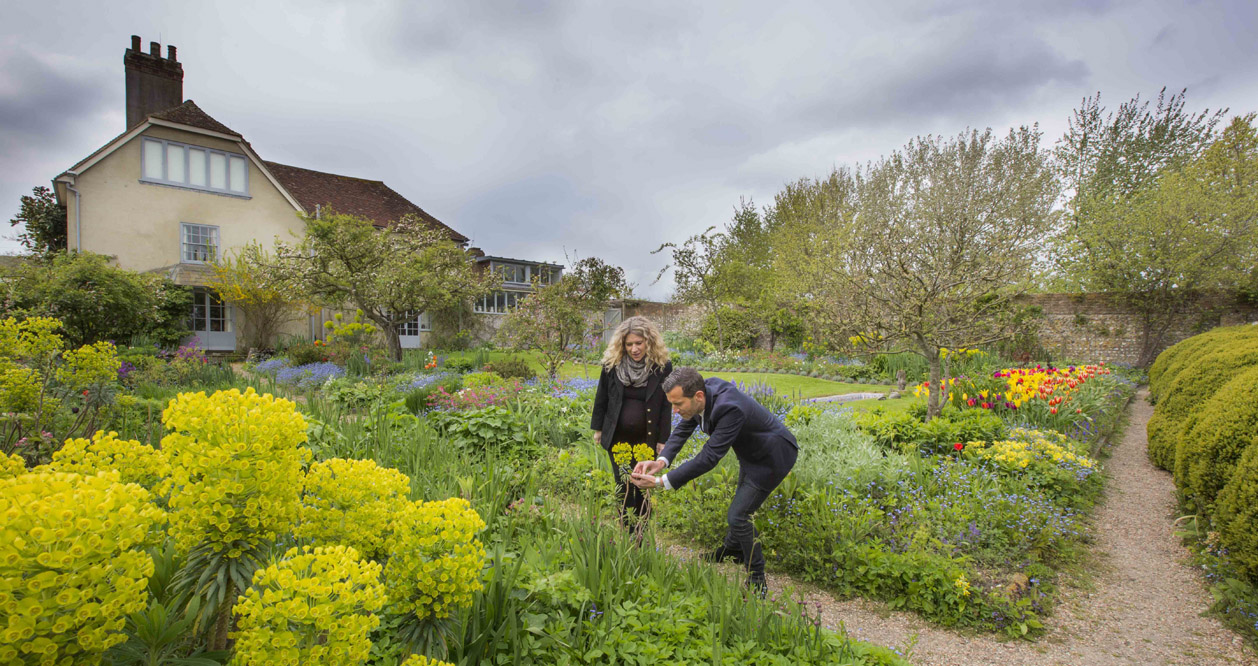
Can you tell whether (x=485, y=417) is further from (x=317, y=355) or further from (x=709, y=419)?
(x=317, y=355)

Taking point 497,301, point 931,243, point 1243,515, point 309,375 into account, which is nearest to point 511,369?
point 309,375

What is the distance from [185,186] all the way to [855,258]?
19.1 metres

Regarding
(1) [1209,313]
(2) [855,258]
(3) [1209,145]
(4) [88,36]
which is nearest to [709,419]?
(2) [855,258]

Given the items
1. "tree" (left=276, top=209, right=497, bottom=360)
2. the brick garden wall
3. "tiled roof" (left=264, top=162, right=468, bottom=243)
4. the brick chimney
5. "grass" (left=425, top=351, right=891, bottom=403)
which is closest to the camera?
"grass" (left=425, top=351, right=891, bottom=403)

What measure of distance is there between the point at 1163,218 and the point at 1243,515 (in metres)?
15.5

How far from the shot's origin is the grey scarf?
3759 mm

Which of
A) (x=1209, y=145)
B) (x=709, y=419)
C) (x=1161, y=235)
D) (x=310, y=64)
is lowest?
(x=709, y=419)

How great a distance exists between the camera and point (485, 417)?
205 inches

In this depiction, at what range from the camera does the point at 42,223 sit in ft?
62.0

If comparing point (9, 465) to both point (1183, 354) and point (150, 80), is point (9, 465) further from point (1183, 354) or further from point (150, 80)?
point (150, 80)

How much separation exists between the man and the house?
14692mm

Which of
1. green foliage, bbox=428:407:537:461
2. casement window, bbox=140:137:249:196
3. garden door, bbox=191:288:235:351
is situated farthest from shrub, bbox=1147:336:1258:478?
casement window, bbox=140:137:249:196

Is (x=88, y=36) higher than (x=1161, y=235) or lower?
higher

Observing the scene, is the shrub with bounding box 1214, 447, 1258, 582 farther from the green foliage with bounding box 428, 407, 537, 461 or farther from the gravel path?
the green foliage with bounding box 428, 407, 537, 461
